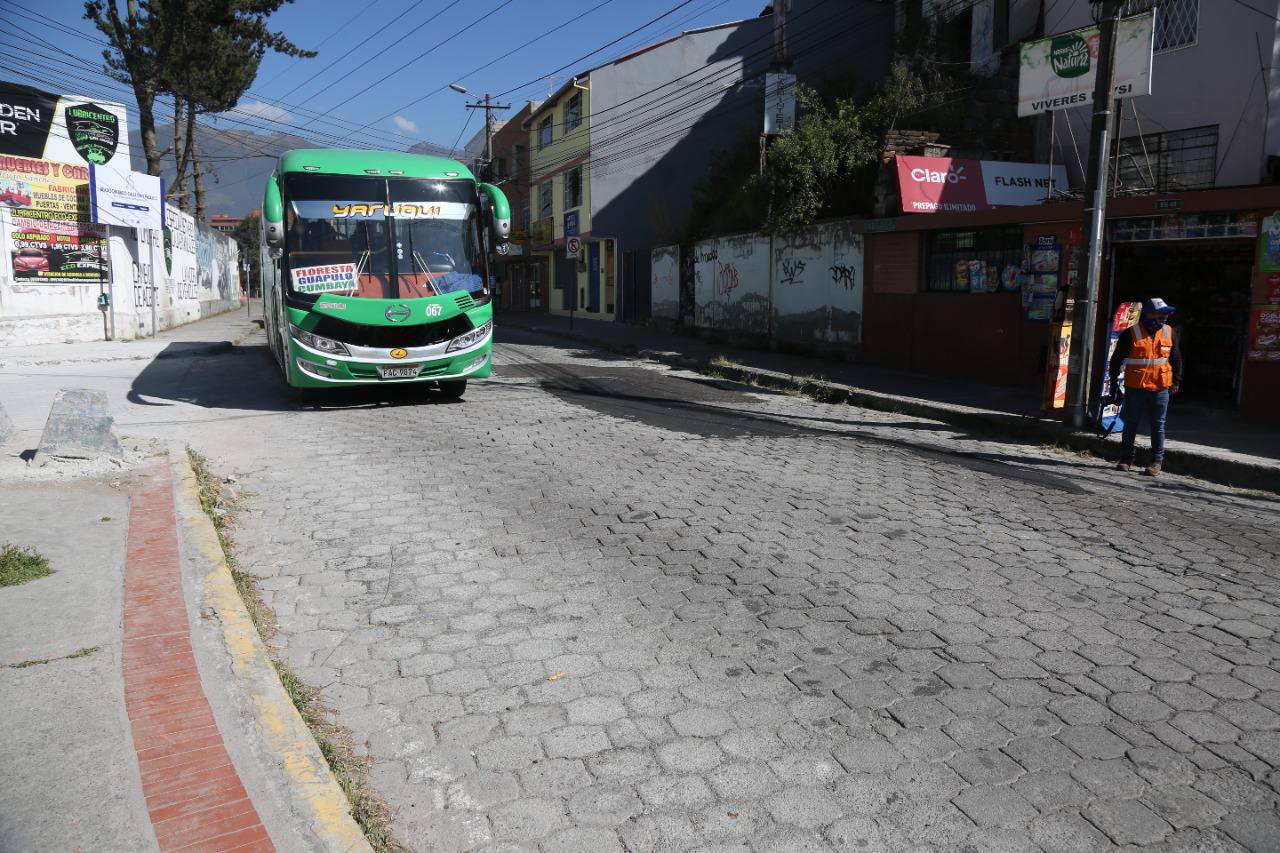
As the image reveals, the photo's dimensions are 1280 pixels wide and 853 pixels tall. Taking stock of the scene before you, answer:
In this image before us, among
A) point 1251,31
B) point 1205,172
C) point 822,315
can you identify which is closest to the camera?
point 1251,31

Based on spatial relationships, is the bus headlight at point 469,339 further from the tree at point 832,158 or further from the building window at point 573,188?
the building window at point 573,188

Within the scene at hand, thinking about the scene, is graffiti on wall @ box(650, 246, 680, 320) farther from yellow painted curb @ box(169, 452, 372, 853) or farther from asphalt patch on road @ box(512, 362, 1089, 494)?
yellow painted curb @ box(169, 452, 372, 853)

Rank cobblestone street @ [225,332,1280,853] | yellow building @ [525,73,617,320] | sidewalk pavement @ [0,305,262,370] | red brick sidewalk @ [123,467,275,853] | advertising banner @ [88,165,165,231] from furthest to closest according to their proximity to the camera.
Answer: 1. yellow building @ [525,73,617,320]
2. advertising banner @ [88,165,165,231]
3. sidewalk pavement @ [0,305,262,370]
4. cobblestone street @ [225,332,1280,853]
5. red brick sidewalk @ [123,467,275,853]

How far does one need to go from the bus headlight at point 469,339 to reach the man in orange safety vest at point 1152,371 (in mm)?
7037

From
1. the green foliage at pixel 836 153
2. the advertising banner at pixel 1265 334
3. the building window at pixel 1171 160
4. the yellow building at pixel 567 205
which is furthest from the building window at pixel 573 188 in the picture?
the advertising banner at pixel 1265 334

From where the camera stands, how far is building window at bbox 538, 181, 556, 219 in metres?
40.8

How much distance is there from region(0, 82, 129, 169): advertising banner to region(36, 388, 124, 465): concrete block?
16.7 m

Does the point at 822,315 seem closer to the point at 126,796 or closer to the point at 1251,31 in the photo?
the point at 1251,31

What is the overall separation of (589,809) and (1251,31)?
16942mm

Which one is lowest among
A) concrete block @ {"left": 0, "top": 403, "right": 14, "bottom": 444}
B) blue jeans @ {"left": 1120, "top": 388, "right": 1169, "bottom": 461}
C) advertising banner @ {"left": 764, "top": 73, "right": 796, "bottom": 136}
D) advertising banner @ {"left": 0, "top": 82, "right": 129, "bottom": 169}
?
concrete block @ {"left": 0, "top": 403, "right": 14, "bottom": 444}

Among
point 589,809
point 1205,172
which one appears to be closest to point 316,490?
point 589,809

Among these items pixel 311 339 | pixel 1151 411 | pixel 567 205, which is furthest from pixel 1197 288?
pixel 567 205

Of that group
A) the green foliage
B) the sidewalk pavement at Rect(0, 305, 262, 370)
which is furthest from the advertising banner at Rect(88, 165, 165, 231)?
the green foliage

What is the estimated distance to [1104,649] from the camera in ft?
13.6
